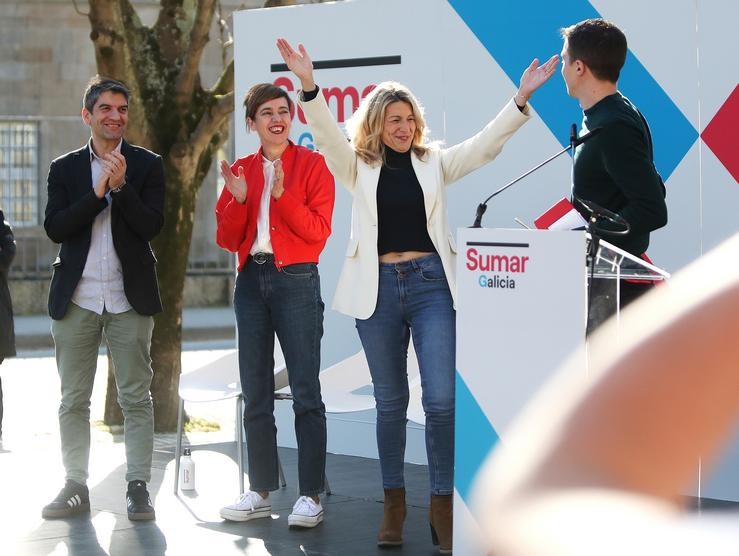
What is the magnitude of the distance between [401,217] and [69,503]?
214 centimetres

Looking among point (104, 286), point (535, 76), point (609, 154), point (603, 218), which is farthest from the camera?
point (104, 286)

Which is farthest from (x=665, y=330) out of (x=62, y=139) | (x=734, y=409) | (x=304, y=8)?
(x=62, y=139)

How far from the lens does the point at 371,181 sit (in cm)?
537

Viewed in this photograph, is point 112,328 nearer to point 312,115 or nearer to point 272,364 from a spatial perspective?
point 272,364

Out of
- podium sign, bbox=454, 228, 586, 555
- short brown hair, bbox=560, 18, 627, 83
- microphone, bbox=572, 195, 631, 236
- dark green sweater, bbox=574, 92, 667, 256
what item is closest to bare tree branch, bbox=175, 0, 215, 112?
short brown hair, bbox=560, 18, 627, 83

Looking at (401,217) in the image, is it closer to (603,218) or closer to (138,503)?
(603,218)

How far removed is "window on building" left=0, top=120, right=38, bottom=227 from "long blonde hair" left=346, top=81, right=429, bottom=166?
1656cm

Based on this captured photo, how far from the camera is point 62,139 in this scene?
21344 mm

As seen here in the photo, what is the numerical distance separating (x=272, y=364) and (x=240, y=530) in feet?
2.46

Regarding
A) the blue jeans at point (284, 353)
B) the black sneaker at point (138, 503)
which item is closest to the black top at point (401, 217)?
the blue jeans at point (284, 353)

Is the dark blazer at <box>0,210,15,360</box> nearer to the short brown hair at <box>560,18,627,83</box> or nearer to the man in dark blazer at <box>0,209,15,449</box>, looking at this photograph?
the man in dark blazer at <box>0,209,15,449</box>

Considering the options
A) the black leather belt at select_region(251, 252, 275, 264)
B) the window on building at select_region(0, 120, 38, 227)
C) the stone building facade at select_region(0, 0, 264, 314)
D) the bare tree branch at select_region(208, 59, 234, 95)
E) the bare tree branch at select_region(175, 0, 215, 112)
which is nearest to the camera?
the black leather belt at select_region(251, 252, 275, 264)

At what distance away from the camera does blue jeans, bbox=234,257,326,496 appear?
18.7 feet

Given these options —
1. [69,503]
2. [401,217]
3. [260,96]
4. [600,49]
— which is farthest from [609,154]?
[69,503]
